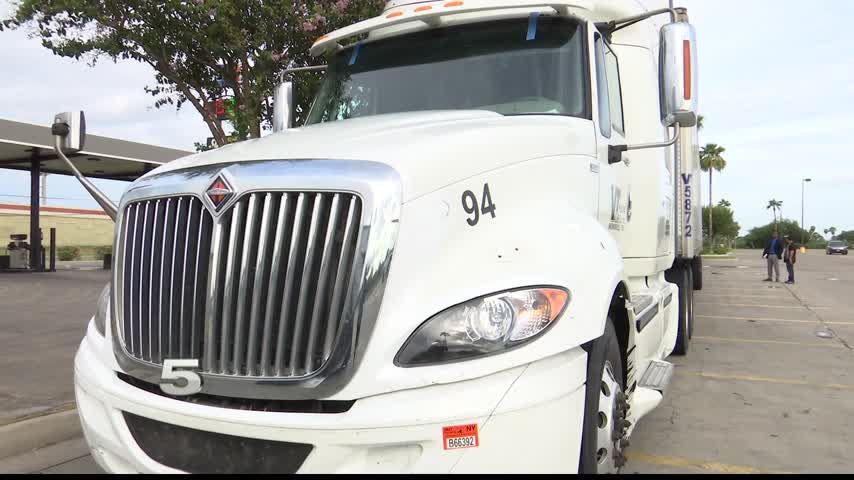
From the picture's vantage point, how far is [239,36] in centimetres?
807

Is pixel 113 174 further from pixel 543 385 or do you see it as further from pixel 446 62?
pixel 543 385

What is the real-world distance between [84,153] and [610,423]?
1753cm

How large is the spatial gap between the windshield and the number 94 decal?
1.16 m

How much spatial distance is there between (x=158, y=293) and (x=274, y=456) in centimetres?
84

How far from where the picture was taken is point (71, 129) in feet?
12.2

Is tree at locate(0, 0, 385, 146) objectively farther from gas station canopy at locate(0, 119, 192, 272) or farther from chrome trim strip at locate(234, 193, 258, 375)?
gas station canopy at locate(0, 119, 192, 272)

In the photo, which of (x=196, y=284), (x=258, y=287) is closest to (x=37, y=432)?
(x=196, y=284)

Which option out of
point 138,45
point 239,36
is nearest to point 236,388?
point 239,36

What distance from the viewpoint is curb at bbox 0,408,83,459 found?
14.0 ft

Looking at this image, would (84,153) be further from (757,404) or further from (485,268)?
(485,268)

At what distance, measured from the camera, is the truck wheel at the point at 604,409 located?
2.68 meters

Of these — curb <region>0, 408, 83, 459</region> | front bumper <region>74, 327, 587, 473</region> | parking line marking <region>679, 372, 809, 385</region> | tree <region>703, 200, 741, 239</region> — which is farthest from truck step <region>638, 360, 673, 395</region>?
tree <region>703, 200, 741, 239</region>

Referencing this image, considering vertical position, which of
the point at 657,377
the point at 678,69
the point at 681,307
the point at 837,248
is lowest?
the point at 657,377

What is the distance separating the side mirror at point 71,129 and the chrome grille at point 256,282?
4.55 feet
